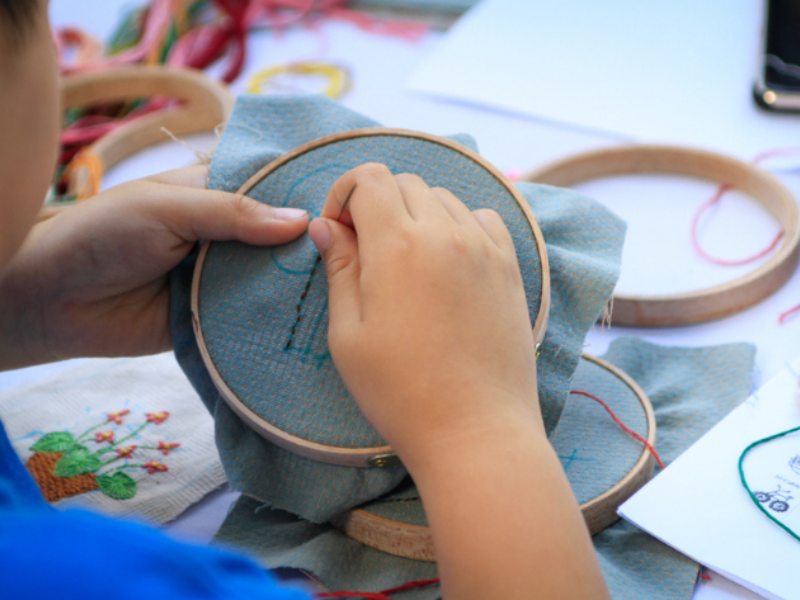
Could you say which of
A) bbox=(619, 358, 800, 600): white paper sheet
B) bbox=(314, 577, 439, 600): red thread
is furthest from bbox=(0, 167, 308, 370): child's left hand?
bbox=(619, 358, 800, 600): white paper sheet

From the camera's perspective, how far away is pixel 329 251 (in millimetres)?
655

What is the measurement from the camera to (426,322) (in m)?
0.56

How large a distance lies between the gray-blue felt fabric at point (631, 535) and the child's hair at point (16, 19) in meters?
0.48

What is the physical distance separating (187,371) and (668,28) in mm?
1236

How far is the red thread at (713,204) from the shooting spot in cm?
100

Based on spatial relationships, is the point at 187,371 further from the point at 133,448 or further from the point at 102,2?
the point at 102,2

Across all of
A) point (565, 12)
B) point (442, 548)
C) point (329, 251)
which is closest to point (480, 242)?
point (329, 251)

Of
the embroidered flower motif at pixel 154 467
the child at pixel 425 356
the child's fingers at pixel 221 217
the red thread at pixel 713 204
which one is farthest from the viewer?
the red thread at pixel 713 204

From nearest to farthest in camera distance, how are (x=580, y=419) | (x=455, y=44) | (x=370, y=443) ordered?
(x=370, y=443) → (x=580, y=419) → (x=455, y=44)

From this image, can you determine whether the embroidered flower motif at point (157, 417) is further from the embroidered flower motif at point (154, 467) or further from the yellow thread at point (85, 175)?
the yellow thread at point (85, 175)

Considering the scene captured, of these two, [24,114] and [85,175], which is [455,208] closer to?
[24,114]

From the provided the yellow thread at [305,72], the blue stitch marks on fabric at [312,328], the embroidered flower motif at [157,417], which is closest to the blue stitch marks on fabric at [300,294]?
the blue stitch marks on fabric at [312,328]

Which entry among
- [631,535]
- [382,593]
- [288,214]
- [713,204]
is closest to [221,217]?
[288,214]

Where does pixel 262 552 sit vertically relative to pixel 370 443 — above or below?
below
